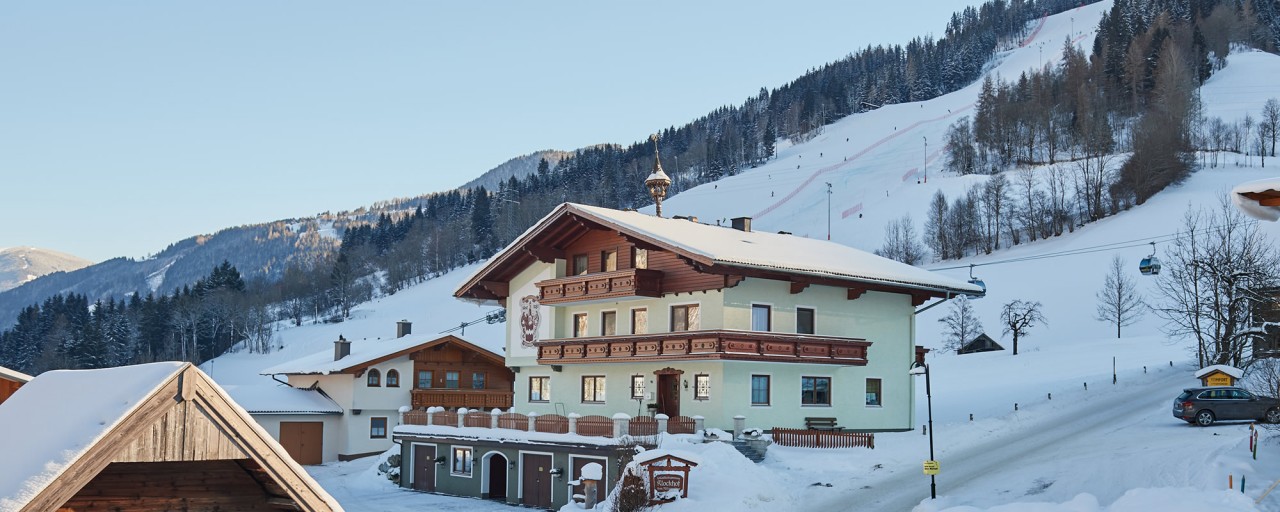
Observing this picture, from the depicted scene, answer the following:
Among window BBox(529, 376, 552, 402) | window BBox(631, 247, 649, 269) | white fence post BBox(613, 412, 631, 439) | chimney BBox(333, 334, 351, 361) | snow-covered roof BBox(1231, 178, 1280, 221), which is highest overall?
window BBox(631, 247, 649, 269)

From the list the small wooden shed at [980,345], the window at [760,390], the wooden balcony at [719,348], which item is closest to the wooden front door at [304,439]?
the wooden balcony at [719,348]

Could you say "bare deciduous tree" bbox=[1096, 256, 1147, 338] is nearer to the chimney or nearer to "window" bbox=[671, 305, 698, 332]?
"window" bbox=[671, 305, 698, 332]

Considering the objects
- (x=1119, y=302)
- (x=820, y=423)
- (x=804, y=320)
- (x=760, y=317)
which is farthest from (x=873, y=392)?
(x=1119, y=302)

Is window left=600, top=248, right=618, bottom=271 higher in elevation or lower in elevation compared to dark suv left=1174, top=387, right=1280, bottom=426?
higher

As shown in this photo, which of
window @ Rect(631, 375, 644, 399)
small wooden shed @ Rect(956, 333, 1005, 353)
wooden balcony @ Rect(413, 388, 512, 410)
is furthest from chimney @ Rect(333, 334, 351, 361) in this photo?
small wooden shed @ Rect(956, 333, 1005, 353)

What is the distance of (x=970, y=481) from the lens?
94.7ft

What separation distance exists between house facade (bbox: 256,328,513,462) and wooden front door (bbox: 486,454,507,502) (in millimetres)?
12983

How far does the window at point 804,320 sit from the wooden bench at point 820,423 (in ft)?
10.8

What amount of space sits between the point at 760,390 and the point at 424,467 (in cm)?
1523

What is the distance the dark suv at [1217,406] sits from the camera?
35.0m

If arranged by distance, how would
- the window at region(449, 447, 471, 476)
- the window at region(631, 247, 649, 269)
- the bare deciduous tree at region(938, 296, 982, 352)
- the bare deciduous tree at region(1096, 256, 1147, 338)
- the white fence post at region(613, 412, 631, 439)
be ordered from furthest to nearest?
the bare deciduous tree at region(938, 296, 982, 352) → the bare deciduous tree at region(1096, 256, 1147, 338) → the window at region(449, 447, 471, 476) → the window at region(631, 247, 649, 269) → the white fence post at region(613, 412, 631, 439)

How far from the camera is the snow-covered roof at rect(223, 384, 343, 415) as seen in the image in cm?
5238

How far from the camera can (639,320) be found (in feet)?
135

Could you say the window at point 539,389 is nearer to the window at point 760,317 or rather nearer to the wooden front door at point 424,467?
the wooden front door at point 424,467
